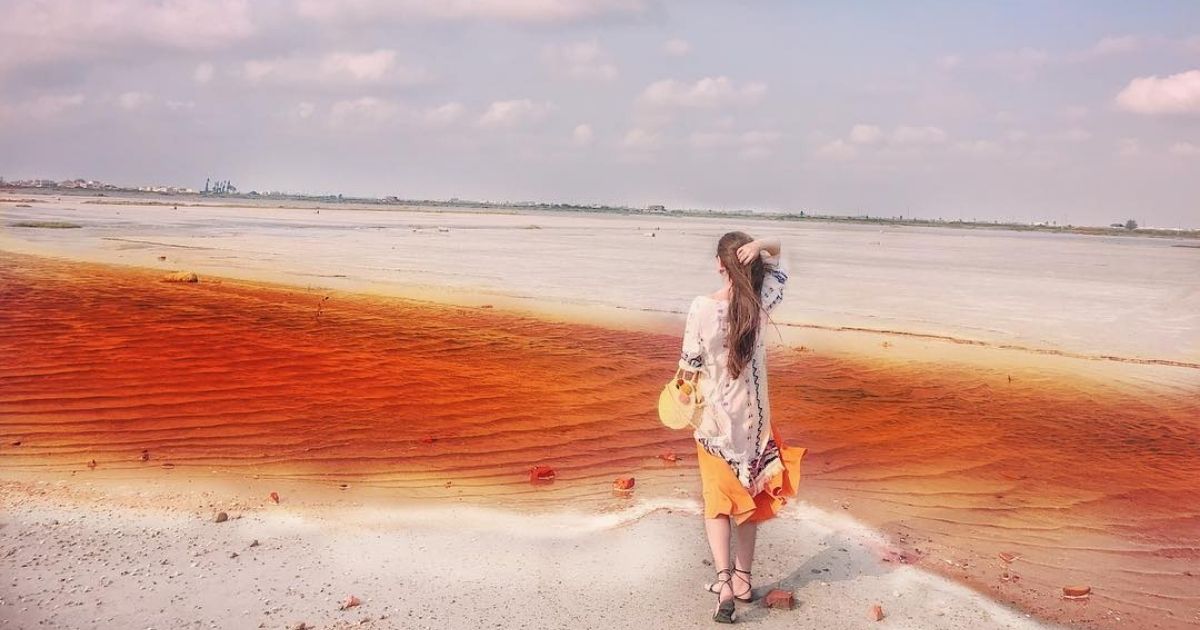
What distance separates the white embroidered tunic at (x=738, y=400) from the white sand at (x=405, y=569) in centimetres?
70

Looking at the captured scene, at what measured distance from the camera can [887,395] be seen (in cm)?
901

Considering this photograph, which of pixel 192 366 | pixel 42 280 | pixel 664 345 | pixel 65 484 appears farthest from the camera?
pixel 42 280

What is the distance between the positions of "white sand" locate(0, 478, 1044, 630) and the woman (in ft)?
1.24

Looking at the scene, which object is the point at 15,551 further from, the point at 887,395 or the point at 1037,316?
the point at 1037,316

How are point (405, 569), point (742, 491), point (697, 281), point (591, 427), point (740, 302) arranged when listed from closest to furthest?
1. point (740, 302)
2. point (742, 491)
3. point (405, 569)
4. point (591, 427)
5. point (697, 281)

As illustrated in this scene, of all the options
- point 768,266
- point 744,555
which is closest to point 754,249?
point 768,266

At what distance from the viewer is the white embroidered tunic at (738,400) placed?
13.4 feet

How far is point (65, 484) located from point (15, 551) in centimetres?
113

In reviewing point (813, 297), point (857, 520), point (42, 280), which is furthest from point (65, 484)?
point (813, 297)

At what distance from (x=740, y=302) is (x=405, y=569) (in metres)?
2.13

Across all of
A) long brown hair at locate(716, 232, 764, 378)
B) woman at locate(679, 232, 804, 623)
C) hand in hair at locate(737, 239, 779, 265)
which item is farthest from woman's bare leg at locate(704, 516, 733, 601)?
hand in hair at locate(737, 239, 779, 265)

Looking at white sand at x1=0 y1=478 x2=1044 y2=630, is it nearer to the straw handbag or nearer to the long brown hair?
the straw handbag

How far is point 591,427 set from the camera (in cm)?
731

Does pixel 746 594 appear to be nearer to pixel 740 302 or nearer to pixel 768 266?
pixel 740 302
